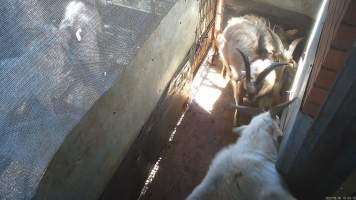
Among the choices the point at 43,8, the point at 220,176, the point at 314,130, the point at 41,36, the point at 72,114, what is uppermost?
the point at 43,8

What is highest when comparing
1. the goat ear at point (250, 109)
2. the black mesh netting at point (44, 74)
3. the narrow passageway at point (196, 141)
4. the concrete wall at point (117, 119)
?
the black mesh netting at point (44, 74)

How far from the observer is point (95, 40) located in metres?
2.20

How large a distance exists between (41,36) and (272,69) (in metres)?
4.43

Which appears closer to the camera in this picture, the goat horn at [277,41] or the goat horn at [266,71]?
the goat horn at [266,71]

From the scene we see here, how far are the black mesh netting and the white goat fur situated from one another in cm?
205

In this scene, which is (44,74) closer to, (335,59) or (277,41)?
(335,59)

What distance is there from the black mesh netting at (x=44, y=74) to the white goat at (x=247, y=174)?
205 centimetres

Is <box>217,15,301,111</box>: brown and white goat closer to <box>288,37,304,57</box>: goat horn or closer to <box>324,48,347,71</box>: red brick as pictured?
<box>288,37,304,57</box>: goat horn

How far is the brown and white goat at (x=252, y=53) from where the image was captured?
5656 millimetres

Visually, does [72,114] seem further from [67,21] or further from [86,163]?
[86,163]

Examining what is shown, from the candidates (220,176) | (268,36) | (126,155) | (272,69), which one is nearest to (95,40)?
(126,155)

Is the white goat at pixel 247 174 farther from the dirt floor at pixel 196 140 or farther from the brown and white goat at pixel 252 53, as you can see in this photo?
the brown and white goat at pixel 252 53

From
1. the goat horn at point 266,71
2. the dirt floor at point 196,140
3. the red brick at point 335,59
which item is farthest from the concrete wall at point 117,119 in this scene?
the goat horn at point 266,71

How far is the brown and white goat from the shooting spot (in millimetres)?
5656
